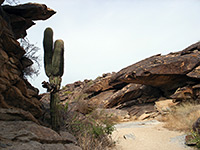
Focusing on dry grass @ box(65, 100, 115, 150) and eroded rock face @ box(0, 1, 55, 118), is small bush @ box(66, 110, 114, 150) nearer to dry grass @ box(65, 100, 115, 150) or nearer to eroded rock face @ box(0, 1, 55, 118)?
dry grass @ box(65, 100, 115, 150)

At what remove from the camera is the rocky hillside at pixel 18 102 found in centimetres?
296

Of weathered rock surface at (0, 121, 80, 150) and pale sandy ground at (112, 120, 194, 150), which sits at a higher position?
weathered rock surface at (0, 121, 80, 150)

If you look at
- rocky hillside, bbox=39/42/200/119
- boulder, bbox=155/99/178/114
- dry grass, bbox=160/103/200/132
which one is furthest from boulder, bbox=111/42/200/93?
dry grass, bbox=160/103/200/132

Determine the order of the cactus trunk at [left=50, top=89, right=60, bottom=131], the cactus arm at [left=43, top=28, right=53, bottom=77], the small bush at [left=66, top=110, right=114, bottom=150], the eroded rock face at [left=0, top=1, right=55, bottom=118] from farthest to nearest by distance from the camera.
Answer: the cactus arm at [left=43, top=28, right=53, bottom=77] < the small bush at [left=66, top=110, right=114, bottom=150] < the cactus trunk at [left=50, top=89, right=60, bottom=131] < the eroded rock face at [left=0, top=1, right=55, bottom=118]

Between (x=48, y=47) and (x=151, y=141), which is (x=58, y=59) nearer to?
(x=48, y=47)

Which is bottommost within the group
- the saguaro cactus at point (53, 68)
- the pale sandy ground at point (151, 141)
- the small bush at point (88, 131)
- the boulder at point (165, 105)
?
the boulder at point (165, 105)

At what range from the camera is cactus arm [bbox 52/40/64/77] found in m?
5.05

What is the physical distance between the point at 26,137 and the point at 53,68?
2.45 metres

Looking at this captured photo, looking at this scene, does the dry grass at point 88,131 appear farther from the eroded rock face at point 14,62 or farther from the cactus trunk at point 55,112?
the eroded rock face at point 14,62

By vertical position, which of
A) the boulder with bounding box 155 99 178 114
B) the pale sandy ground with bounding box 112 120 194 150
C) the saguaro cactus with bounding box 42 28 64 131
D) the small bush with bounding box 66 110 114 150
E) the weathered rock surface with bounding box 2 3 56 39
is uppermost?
the weathered rock surface with bounding box 2 3 56 39

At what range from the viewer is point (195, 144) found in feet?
16.6

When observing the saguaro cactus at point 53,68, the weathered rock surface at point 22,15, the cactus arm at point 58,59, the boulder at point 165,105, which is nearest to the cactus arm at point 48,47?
the saguaro cactus at point 53,68

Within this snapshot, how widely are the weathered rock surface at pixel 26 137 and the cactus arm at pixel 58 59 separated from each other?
1.88 metres

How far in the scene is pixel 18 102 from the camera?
158 inches
